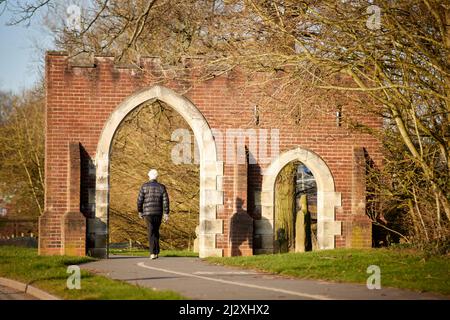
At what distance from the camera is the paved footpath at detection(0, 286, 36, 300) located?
1234cm

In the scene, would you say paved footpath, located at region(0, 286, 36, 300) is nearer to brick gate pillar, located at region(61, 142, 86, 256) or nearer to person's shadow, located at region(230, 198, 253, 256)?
brick gate pillar, located at region(61, 142, 86, 256)

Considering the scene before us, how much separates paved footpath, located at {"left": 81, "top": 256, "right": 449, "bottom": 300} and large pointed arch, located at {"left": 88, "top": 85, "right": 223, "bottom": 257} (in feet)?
13.5

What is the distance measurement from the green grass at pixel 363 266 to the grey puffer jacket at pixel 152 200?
1.59 metres

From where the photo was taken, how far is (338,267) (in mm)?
15672

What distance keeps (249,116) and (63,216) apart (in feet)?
16.1

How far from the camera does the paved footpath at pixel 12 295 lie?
12344 millimetres

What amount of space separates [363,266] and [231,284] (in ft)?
11.4

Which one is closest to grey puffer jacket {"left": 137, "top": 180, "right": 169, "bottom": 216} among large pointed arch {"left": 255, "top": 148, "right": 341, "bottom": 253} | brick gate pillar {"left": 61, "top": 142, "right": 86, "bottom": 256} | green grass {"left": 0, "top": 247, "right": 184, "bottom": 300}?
green grass {"left": 0, "top": 247, "right": 184, "bottom": 300}

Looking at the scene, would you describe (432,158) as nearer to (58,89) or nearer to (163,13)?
(58,89)

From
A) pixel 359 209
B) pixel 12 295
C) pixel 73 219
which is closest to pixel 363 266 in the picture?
pixel 12 295

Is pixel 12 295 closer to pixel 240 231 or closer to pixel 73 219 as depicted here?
pixel 73 219
